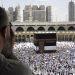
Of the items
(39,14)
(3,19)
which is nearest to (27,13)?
(39,14)

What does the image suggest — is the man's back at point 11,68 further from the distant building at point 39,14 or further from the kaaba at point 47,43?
the distant building at point 39,14

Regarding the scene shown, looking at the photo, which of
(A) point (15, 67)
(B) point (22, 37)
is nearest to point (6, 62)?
(A) point (15, 67)

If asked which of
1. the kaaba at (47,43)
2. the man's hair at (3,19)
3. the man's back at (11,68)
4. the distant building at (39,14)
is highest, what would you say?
the man's hair at (3,19)

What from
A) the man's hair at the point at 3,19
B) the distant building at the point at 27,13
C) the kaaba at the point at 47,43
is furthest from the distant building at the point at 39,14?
the man's hair at the point at 3,19

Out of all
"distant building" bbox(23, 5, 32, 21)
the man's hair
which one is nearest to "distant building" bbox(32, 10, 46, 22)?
"distant building" bbox(23, 5, 32, 21)

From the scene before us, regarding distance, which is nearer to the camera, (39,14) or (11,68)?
(11,68)

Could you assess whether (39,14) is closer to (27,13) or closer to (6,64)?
(27,13)

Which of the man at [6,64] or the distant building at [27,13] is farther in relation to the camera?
the distant building at [27,13]

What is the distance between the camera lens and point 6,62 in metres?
0.53

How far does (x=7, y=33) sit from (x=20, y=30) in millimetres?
29907

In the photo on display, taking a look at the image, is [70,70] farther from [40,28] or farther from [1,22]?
[40,28]

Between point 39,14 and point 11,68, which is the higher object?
point 11,68

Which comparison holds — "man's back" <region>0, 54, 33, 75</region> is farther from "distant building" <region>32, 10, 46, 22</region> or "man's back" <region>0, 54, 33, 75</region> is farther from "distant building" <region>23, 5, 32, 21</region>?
"distant building" <region>32, 10, 46, 22</region>

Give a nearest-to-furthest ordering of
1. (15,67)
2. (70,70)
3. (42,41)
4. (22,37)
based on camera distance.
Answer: (15,67)
(70,70)
(42,41)
(22,37)
